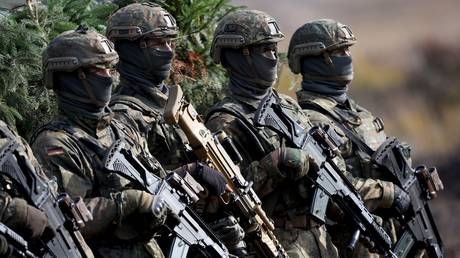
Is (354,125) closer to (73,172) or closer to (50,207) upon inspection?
(73,172)

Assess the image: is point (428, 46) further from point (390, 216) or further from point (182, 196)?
point (182, 196)

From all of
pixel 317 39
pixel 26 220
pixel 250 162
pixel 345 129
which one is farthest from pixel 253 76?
pixel 26 220

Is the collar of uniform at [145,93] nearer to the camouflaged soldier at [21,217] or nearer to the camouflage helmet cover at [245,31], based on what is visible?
the camouflage helmet cover at [245,31]

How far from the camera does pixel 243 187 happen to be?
17469 millimetres

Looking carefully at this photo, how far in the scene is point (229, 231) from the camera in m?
17.2

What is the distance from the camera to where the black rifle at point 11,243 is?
1464 centimetres

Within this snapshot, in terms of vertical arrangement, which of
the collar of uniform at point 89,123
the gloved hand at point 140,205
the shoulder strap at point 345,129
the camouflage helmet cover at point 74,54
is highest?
the camouflage helmet cover at point 74,54

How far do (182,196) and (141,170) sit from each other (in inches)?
14.1

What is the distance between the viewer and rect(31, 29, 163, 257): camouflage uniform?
1598 centimetres

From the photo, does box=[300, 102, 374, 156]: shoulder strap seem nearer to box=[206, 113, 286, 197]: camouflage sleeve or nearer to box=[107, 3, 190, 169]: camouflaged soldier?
box=[206, 113, 286, 197]: camouflage sleeve

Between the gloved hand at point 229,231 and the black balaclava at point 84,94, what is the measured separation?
1.30m

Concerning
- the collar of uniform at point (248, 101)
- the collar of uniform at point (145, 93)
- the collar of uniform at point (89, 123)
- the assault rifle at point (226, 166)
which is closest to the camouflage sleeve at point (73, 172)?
the collar of uniform at point (89, 123)

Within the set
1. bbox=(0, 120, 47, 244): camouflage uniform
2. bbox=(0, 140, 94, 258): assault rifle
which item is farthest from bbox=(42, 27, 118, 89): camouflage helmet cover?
bbox=(0, 120, 47, 244): camouflage uniform

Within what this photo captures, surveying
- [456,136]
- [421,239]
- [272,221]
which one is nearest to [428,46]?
[456,136]
